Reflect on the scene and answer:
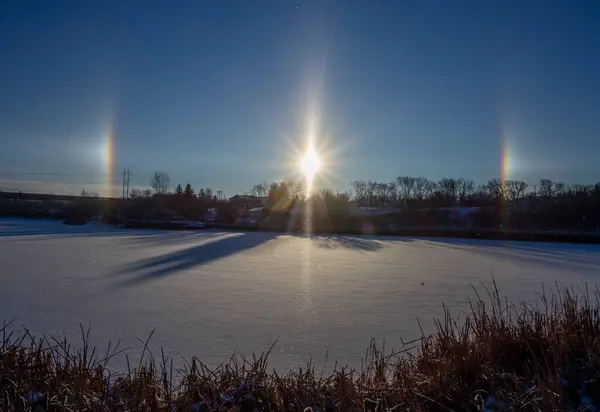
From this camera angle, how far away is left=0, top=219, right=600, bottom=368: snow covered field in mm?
5137

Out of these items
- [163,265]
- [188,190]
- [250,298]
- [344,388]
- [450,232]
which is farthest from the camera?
[188,190]

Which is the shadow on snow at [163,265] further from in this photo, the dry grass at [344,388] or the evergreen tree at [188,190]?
the evergreen tree at [188,190]

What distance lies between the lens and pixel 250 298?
25.3 feet

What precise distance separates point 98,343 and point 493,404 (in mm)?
4205

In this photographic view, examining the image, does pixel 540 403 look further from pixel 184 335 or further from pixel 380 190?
pixel 380 190

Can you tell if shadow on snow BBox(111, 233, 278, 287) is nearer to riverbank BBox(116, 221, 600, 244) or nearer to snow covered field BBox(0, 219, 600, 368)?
snow covered field BBox(0, 219, 600, 368)

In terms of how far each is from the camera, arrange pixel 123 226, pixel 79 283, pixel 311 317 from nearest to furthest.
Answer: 1. pixel 311 317
2. pixel 79 283
3. pixel 123 226

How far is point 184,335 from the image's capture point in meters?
5.25

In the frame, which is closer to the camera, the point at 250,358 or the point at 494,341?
the point at 494,341

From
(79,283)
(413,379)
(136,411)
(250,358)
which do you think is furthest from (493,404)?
(79,283)

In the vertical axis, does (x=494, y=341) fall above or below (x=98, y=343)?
above

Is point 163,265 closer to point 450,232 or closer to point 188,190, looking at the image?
point 450,232

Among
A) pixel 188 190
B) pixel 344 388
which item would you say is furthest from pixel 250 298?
pixel 188 190

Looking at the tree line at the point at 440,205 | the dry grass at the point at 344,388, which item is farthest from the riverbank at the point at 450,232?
the dry grass at the point at 344,388
